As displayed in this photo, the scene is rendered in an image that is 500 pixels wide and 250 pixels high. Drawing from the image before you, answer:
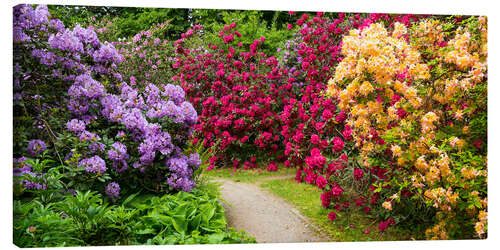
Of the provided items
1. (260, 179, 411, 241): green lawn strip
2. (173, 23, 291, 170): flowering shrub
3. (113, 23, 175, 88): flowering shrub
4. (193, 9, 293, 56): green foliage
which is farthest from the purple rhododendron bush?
(193, 9, 293, 56): green foliage

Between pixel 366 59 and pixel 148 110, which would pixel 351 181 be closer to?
pixel 366 59

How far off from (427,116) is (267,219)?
141cm

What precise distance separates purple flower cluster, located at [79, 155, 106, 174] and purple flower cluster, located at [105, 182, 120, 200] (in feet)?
0.50

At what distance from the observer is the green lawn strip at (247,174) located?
4.30 m

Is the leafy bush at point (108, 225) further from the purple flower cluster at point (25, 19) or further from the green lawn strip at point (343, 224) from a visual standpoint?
the purple flower cluster at point (25, 19)

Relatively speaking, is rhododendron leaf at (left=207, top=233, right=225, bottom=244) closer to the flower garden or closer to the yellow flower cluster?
the flower garden

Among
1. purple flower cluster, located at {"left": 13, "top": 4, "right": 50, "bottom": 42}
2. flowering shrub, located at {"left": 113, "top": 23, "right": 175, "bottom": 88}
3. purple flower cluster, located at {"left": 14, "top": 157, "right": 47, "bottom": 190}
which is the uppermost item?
flowering shrub, located at {"left": 113, "top": 23, "right": 175, "bottom": 88}

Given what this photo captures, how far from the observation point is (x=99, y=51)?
9.39 ft

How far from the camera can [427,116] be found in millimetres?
2697

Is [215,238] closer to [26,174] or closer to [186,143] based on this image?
[186,143]

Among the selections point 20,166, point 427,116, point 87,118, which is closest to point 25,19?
point 87,118

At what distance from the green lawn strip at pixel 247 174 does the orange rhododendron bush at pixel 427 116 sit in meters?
1.62

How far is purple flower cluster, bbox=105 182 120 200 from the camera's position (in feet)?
8.54

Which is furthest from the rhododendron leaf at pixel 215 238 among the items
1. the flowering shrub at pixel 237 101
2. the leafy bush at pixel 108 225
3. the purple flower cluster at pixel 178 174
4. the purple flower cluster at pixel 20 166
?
the flowering shrub at pixel 237 101
